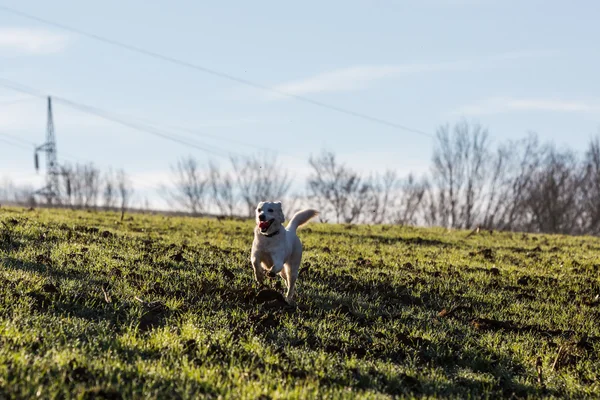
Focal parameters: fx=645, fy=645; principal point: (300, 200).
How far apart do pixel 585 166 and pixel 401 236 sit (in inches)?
2192

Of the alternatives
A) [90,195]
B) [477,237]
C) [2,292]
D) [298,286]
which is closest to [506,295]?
[298,286]

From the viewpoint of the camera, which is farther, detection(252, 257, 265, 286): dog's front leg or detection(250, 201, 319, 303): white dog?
detection(252, 257, 265, 286): dog's front leg

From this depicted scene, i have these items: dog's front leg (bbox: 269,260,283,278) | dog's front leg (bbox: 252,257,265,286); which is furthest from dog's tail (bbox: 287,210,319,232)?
dog's front leg (bbox: 269,260,283,278)

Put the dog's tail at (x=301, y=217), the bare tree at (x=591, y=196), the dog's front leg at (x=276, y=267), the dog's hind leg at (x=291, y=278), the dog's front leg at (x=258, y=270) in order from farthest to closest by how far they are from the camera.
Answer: the bare tree at (x=591, y=196)
the dog's tail at (x=301, y=217)
the dog's hind leg at (x=291, y=278)
the dog's front leg at (x=258, y=270)
the dog's front leg at (x=276, y=267)

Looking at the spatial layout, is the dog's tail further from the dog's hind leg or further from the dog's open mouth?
the dog's open mouth

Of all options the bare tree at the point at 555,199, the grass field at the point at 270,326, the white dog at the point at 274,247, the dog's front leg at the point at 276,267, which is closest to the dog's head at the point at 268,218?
the white dog at the point at 274,247

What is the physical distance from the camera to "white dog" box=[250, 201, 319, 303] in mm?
8992

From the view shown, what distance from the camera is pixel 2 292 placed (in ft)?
25.7

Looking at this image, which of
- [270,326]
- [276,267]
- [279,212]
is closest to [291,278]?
[276,267]

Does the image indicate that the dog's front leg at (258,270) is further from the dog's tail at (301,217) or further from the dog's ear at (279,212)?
the dog's tail at (301,217)

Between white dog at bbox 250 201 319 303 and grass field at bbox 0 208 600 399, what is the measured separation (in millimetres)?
385

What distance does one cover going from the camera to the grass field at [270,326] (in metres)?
5.71

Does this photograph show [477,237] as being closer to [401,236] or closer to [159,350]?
[401,236]

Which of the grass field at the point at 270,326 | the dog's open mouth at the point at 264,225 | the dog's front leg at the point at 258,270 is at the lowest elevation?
the grass field at the point at 270,326
